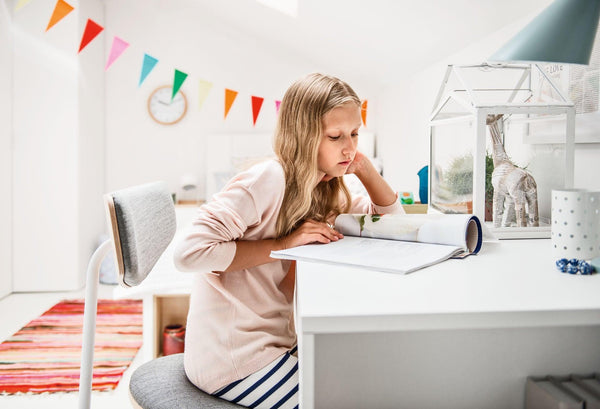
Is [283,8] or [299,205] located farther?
[283,8]

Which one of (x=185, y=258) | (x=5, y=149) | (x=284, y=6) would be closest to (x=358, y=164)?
(x=185, y=258)

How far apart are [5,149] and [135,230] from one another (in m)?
3.46

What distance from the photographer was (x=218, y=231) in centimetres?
96

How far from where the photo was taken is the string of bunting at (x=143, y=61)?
3.73m

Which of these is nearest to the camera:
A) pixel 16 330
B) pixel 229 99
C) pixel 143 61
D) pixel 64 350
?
pixel 64 350

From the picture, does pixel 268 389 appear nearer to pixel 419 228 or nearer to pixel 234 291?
pixel 234 291

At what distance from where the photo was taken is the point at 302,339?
62 cm

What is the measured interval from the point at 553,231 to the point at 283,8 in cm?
323

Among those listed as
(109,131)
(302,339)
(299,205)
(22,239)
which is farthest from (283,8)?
(302,339)

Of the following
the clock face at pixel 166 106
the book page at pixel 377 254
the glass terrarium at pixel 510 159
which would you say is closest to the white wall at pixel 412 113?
the glass terrarium at pixel 510 159

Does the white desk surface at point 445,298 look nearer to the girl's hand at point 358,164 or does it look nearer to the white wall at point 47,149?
the girl's hand at point 358,164

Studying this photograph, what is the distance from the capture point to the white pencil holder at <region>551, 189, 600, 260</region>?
0.85 m

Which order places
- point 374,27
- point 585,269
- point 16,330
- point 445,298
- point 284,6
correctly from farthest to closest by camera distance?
1. point 284,6
2. point 16,330
3. point 374,27
4. point 585,269
5. point 445,298

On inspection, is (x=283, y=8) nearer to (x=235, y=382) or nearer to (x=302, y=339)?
(x=235, y=382)
